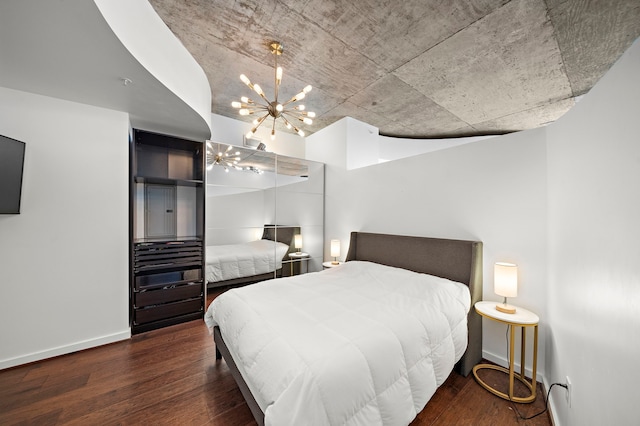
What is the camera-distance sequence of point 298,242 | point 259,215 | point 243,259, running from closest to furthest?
point 243,259 < point 259,215 < point 298,242

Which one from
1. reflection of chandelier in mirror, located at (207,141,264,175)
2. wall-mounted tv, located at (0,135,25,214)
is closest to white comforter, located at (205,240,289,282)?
reflection of chandelier in mirror, located at (207,141,264,175)

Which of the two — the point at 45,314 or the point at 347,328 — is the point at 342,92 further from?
the point at 45,314

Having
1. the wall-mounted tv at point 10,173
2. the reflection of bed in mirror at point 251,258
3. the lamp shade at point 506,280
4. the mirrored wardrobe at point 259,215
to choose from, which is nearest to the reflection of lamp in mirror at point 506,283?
the lamp shade at point 506,280

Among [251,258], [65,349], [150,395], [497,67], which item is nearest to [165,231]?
[251,258]

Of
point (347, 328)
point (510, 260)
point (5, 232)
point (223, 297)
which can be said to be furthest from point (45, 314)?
point (510, 260)

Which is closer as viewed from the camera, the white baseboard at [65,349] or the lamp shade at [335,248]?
the white baseboard at [65,349]

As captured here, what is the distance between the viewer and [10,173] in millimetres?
1982

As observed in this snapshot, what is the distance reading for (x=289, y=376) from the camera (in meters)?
1.12

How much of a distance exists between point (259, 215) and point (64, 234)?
218 cm

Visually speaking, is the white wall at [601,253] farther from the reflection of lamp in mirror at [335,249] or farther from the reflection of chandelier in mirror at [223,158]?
the reflection of chandelier in mirror at [223,158]

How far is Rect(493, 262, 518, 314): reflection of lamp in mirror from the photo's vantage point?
1.93 m

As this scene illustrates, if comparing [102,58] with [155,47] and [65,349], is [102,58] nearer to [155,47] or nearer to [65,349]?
[155,47]

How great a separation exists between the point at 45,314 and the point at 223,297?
1.93 metres

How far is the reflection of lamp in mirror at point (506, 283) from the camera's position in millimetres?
1931
